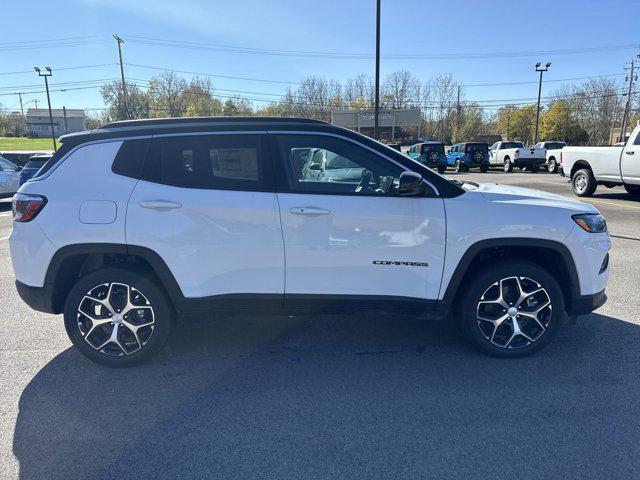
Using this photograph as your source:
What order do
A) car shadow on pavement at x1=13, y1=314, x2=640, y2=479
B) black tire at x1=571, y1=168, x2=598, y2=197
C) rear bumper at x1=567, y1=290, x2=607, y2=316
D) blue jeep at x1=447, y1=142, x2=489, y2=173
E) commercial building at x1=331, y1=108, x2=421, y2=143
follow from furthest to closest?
commercial building at x1=331, y1=108, x2=421, y2=143 < blue jeep at x1=447, y1=142, x2=489, y2=173 < black tire at x1=571, y1=168, x2=598, y2=197 < rear bumper at x1=567, y1=290, x2=607, y2=316 < car shadow on pavement at x1=13, y1=314, x2=640, y2=479

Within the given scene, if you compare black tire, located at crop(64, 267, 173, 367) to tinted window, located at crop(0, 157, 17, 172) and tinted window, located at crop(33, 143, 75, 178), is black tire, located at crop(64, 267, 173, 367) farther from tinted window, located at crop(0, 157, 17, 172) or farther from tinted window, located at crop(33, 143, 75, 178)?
tinted window, located at crop(0, 157, 17, 172)

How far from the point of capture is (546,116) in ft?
197

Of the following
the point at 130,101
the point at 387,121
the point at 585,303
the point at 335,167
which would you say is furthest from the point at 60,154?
the point at 130,101

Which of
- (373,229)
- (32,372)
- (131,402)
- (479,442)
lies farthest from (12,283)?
(479,442)

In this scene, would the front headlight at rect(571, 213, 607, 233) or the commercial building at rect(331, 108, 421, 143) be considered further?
the commercial building at rect(331, 108, 421, 143)

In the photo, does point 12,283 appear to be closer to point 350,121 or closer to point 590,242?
point 590,242

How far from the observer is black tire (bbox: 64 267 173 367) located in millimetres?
3408

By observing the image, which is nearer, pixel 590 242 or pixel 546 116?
pixel 590 242

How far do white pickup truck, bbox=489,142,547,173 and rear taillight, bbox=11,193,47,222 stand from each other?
28.0 m

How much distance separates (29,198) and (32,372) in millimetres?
1367

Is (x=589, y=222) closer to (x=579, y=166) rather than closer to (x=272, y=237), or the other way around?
(x=272, y=237)

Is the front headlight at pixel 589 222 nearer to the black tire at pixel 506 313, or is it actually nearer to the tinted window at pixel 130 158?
the black tire at pixel 506 313

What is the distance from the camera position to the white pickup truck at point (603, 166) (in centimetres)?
1184

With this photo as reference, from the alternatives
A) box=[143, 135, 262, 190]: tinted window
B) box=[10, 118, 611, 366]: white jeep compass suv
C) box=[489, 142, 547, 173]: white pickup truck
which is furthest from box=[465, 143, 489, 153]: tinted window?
box=[143, 135, 262, 190]: tinted window
